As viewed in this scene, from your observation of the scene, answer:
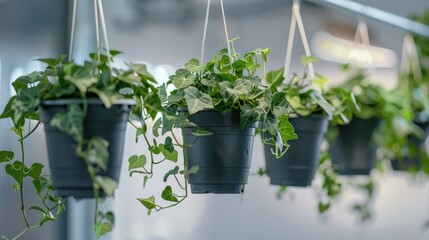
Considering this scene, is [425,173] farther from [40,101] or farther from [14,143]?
[40,101]

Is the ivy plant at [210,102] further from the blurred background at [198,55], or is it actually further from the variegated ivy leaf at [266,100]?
the blurred background at [198,55]

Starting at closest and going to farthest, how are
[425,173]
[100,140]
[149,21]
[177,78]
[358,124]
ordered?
[100,140]
[177,78]
[358,124]
[149,21]
[425,173]

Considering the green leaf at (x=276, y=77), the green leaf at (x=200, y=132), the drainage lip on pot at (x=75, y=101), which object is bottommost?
the green leaf at (x=200, y=132)

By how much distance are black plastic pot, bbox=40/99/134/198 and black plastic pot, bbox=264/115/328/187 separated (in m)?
0.72

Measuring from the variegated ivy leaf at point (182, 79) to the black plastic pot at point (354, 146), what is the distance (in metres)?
1.15

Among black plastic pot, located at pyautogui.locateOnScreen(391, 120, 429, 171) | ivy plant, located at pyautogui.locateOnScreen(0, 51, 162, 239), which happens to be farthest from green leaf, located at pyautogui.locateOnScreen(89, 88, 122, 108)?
black plastic pot, located at pyautogui.locateOnScreen(391, 120, 429, 171)

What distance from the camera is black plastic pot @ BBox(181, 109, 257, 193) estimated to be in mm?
1521

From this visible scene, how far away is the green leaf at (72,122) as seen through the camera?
119 centimetres

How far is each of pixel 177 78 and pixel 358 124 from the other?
4.03 feet

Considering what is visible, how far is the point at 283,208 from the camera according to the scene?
3.32 metres

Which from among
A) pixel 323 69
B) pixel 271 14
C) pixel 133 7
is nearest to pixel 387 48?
pixel 323 69

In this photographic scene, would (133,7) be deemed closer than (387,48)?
Yes

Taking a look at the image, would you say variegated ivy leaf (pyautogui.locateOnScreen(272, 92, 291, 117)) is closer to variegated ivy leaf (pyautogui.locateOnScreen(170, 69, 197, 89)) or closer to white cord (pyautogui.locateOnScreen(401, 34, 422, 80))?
variegated ivy leaf (pyautogui.locateOnScreen(170, 69, 197, 89))

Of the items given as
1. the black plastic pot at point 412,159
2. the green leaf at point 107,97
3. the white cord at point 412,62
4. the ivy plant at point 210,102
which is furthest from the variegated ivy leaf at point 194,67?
the white cord at point 412,62
